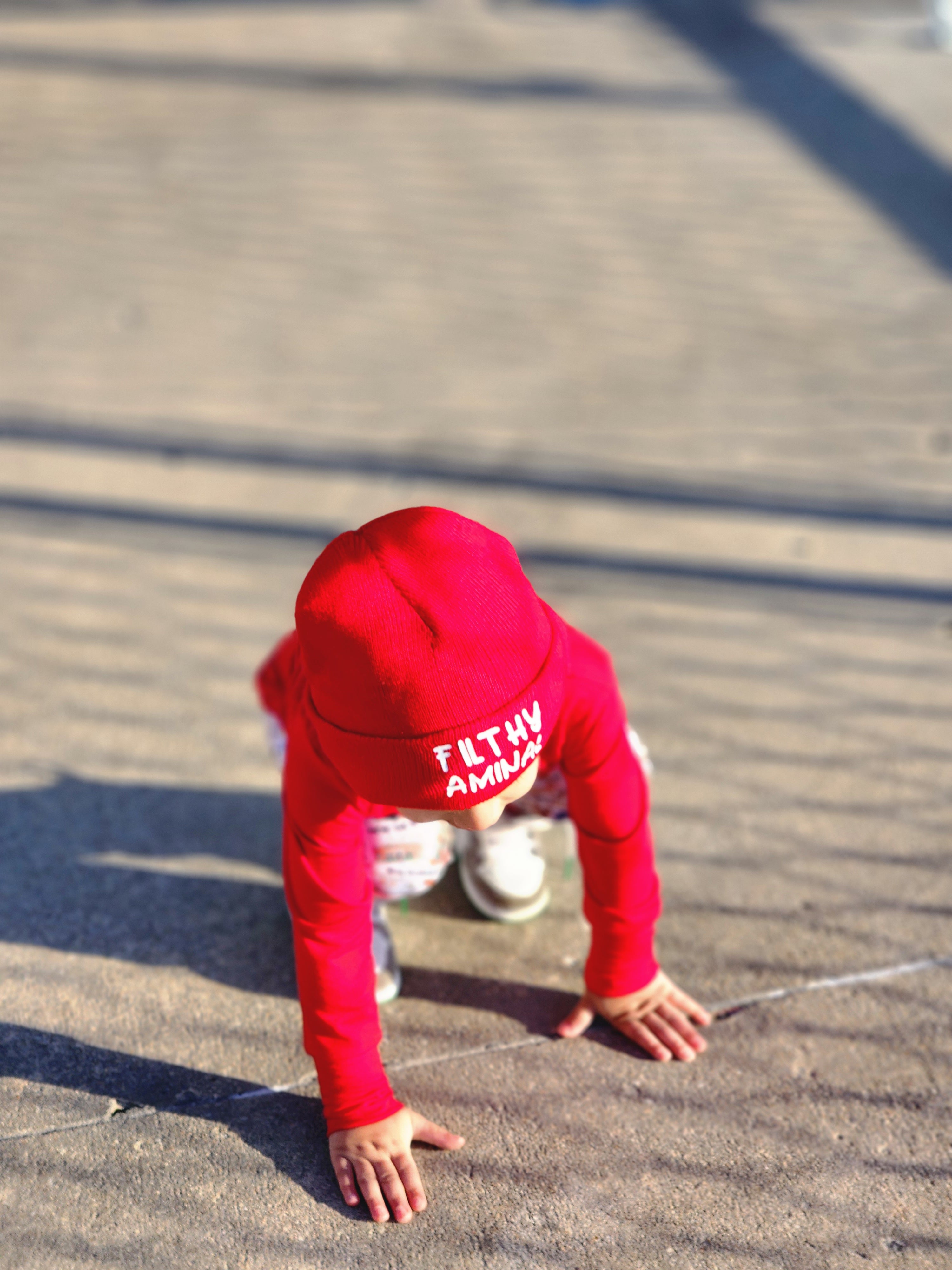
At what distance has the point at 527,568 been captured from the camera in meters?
2.89

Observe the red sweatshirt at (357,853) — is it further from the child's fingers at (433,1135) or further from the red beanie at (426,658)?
the red beanie at (426,658)

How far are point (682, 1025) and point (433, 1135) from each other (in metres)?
0.46

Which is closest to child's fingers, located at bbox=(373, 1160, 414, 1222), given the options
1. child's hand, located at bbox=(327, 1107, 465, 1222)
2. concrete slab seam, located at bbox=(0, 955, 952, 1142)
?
child's hand, located at bbox=(327, 1107, 465, 1222)

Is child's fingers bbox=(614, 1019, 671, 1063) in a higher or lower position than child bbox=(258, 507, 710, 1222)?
lower

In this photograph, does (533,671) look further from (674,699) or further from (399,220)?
(399,220)

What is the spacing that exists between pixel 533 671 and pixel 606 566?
5.27ft

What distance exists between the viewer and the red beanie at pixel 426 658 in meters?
1.25

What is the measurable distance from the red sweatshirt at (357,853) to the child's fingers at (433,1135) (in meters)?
0.05

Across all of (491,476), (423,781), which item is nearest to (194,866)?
(423,781)

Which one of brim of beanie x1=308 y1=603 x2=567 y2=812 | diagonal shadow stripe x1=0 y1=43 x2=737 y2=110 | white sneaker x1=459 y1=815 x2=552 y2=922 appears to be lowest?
white sneaker x1=459 y1=815 x2=552 y2=922

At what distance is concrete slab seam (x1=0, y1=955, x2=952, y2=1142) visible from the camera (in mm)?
1736

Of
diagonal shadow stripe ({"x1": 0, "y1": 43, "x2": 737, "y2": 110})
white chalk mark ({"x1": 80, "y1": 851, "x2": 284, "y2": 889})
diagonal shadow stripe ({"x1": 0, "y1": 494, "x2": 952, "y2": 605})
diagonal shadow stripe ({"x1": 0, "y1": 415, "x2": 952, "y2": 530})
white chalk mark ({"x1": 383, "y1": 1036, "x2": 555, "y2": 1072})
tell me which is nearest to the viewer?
white chalk mark ({"x1": 383, "y1": 1036, "x2": 555, "y2": 1072})

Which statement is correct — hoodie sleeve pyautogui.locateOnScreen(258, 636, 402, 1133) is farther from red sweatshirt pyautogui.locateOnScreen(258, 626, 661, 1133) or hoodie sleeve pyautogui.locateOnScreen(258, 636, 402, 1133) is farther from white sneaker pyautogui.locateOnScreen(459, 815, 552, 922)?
white sneaker pyautogui.locateOnScreen(459, 815, 552, 922)

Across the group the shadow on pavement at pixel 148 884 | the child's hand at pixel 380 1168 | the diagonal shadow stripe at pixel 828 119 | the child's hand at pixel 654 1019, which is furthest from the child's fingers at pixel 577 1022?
the diagonal shadow stripe at pixel 828 119
